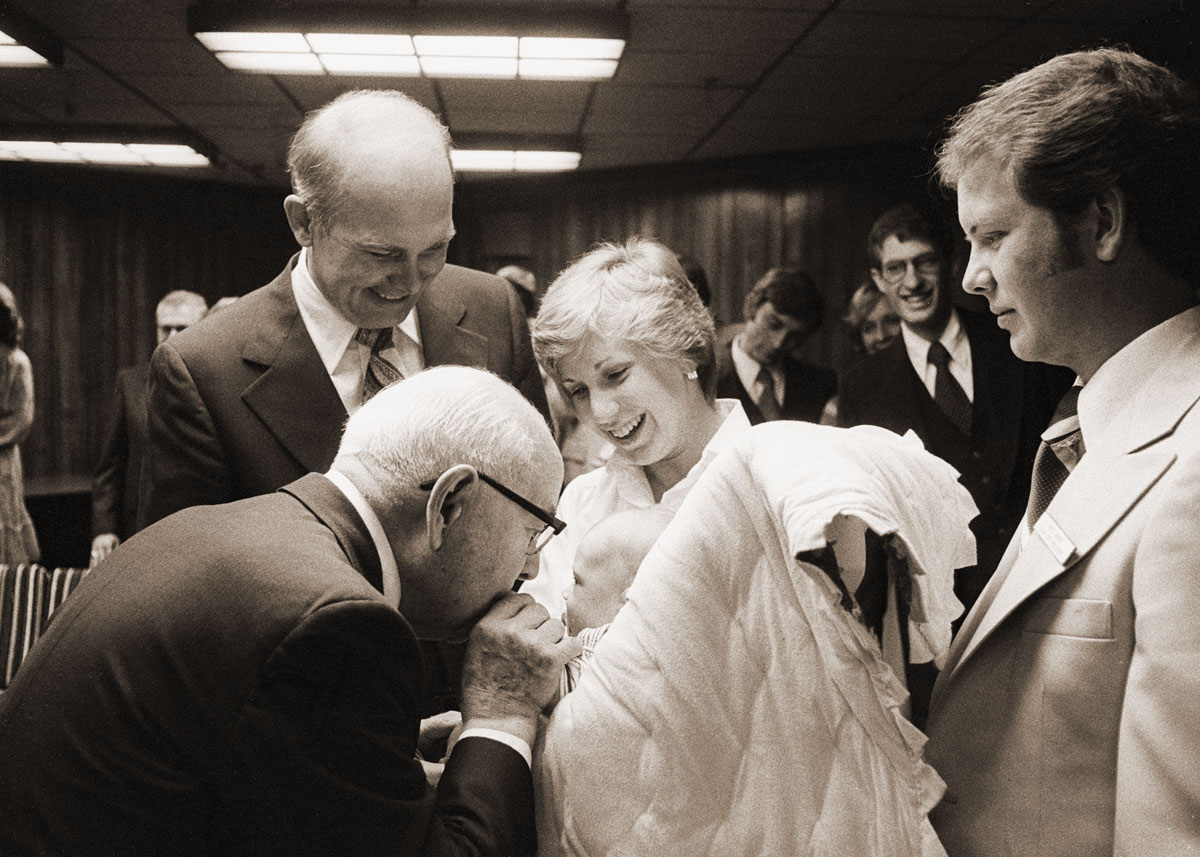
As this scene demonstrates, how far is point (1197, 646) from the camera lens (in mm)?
1041

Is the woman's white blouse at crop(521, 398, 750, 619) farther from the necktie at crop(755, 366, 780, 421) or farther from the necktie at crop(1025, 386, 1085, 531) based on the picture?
the necktie at crop(755, 366, 780, 421)

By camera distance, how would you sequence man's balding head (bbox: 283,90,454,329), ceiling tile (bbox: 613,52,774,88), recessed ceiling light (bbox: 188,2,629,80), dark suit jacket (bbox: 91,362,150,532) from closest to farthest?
man's balding head (bbox: 283,90,454,329) → dark suit jacket (bbox: 91,362,150,532) → recessed ceiling light (bbox: 188,2,629,80) → ceiling tile (bbox: 613,52,774,88)

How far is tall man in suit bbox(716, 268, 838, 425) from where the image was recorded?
452cm

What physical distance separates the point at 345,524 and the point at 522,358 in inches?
41.2

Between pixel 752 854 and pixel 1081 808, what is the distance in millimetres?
378

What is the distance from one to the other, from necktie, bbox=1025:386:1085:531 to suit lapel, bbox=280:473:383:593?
89 cm

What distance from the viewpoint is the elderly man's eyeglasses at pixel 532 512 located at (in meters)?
1.38

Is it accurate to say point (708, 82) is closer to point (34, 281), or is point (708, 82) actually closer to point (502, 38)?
point (502, 38)

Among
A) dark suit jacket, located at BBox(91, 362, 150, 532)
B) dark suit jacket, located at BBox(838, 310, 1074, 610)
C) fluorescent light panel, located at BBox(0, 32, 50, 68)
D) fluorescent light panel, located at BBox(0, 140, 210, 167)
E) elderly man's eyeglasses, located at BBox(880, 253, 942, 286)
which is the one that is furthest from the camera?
fluorescent light panel, located at BBox(0, 140, 210, 167)

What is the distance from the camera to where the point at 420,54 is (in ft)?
16.9

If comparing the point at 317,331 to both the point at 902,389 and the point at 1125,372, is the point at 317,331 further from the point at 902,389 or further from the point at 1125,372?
the point at 902,389

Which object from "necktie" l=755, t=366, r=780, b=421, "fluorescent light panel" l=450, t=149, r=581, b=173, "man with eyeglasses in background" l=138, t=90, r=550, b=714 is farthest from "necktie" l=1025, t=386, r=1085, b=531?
"fluorescent light panel" l=450, t=149, r=581, b=173

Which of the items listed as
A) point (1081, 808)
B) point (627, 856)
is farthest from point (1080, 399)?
point (627, 856)

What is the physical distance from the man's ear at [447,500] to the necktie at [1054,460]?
766 millimetres
